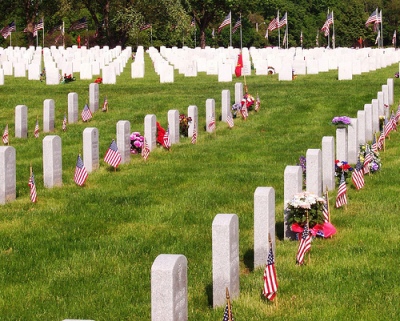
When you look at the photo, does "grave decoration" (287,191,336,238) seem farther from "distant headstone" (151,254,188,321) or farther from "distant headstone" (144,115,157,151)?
"distant headstone" (144,115,157,151)

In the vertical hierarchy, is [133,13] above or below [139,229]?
above

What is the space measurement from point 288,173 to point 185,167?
6079 millimetres

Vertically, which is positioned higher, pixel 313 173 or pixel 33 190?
pixel 313 173

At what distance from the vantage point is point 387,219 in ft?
41.8

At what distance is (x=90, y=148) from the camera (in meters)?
17.2

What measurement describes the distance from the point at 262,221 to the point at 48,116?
557 inches

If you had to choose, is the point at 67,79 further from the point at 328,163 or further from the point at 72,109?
the point at 328,163

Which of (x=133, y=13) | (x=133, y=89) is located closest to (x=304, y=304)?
(x=133, y=89)

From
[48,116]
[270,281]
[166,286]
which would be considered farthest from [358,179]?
[48,116]

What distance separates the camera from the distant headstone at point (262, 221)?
1026cm

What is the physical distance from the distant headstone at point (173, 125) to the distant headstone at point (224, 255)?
11803 millimetres

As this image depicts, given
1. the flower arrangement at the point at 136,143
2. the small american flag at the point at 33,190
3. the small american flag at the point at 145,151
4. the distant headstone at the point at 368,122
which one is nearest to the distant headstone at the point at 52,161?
the small american flag at the point at 33,190

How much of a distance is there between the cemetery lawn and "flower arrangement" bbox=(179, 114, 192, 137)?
0.41 metres

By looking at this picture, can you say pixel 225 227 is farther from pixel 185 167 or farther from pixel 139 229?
pixel 185 167
